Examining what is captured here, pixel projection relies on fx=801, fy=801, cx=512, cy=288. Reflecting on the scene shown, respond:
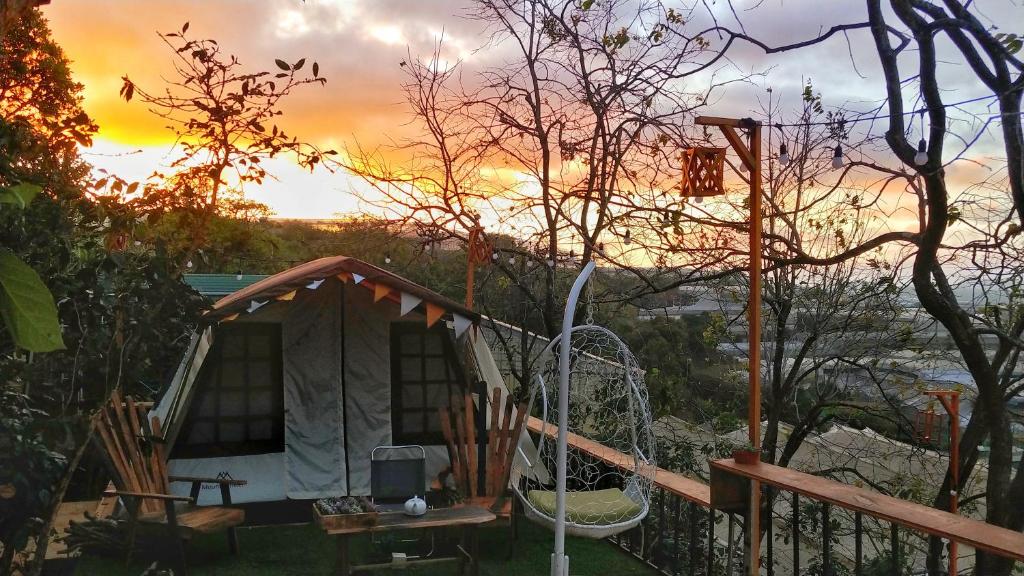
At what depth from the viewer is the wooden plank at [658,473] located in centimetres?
465

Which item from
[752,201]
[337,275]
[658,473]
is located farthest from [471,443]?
[752,201]

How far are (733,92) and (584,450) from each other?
3651 mm

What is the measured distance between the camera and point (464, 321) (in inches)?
228

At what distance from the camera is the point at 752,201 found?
4035 millimetres

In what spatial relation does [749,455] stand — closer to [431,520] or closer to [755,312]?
[755,312]

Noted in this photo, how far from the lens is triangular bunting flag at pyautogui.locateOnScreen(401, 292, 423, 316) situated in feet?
18.5

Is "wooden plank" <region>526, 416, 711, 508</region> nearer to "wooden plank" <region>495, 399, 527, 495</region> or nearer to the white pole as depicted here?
"wooden plank" <region>495, 399, 527, 495</region>

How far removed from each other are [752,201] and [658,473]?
6.93ft

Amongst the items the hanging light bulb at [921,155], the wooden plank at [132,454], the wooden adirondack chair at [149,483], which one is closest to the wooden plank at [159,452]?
the wooden adirondack chair at [149,483]

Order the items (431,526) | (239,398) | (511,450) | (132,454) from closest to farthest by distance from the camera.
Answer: (431,526) → (132,454) → (511,450) → (239,398)

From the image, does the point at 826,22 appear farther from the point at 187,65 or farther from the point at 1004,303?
the point at 187,65

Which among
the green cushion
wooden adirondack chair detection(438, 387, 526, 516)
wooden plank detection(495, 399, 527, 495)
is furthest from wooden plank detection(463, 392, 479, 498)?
the green cushion

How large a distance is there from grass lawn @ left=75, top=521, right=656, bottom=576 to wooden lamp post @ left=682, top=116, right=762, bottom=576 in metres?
1.36

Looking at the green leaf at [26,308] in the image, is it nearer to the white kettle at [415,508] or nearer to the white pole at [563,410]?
the white pole at [563,410]
